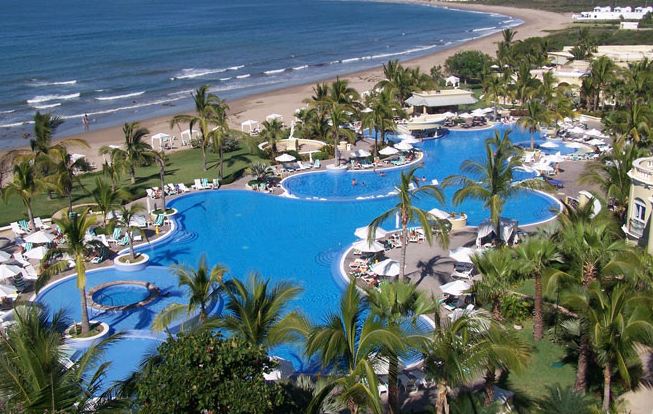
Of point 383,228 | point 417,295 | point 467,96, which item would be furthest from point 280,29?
point 417,295

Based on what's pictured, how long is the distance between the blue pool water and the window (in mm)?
7031

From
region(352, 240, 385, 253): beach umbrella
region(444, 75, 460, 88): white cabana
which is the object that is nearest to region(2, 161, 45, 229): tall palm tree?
region(352, 240, 385, 253): beach umbrella

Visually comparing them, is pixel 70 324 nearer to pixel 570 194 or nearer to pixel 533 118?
pixel 570 194

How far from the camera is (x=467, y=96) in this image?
170 ft

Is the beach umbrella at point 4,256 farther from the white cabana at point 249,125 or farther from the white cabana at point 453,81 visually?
the white cabana at point 453,81

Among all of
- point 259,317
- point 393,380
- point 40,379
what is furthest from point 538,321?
point 40,379

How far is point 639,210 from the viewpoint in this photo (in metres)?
22.9

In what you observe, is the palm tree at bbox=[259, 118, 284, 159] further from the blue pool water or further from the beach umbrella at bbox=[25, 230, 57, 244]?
the beach umbrella at bbox=[25, 230, 57, 244]

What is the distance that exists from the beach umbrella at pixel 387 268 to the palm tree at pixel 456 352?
9770mm

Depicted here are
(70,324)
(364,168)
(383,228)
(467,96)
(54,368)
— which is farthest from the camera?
(467,96)

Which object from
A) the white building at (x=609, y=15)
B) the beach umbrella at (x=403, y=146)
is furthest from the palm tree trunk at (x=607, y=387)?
the white building at (x=609, y=15)

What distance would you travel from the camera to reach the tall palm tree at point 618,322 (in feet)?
43.7

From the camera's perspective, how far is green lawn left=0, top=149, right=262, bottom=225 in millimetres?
32562

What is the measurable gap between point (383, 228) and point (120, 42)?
9606 centimetres
